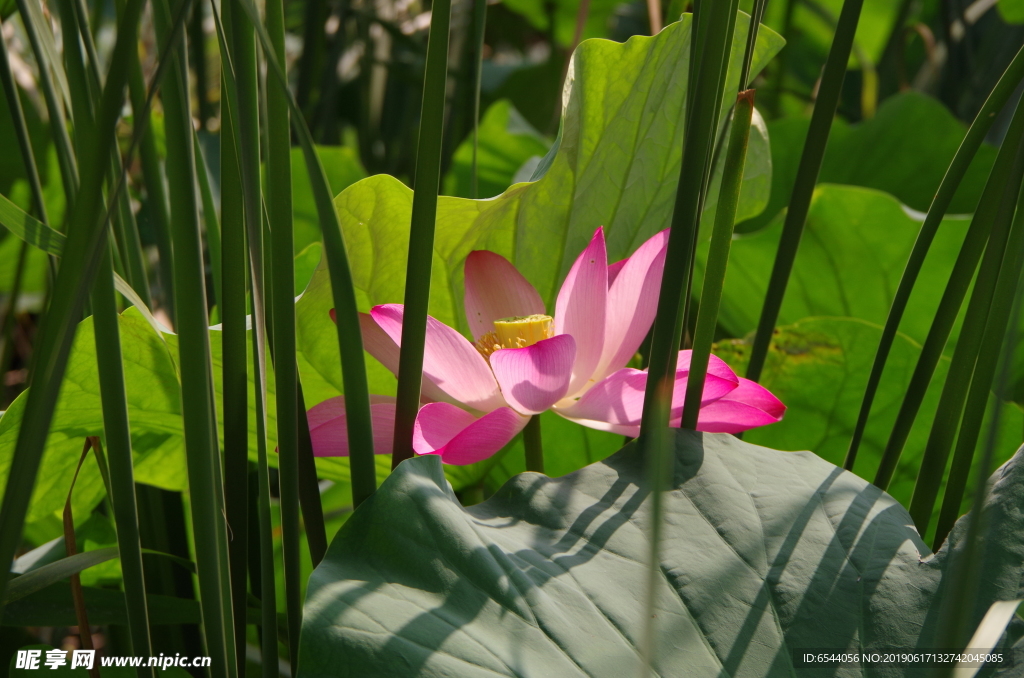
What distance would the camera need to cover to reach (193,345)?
0.20m

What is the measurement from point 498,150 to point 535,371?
2.07 feet

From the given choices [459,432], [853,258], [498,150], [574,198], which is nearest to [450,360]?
[459,432]

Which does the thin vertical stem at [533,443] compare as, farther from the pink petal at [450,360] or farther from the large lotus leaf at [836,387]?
the large lotus leaf at [836,387]

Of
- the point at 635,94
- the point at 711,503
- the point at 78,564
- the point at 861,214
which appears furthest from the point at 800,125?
the point at 78,564

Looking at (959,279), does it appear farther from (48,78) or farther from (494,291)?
(48,78)

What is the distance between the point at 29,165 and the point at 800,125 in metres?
0.66

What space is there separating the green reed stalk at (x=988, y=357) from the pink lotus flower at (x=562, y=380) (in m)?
0.07

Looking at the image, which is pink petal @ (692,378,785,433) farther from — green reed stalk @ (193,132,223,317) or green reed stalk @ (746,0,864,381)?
green reed stalk @ (193,132,223,317)

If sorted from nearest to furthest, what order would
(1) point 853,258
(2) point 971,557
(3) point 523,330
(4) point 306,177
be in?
(2) point 971,557 < (3) point 523,330 < (1) point 853,258 < (4) point 306,177

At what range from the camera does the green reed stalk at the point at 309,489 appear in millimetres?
268

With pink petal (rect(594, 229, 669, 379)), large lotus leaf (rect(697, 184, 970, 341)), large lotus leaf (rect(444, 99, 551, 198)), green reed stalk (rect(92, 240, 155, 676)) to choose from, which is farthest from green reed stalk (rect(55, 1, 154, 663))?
large lotus leaf (rect(444, 99, 551, 198))

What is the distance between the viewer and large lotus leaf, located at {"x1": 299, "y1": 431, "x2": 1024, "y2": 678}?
0.78 feet

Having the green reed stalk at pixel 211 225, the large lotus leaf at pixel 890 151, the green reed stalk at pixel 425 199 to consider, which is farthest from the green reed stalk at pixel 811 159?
the large lotus leaf at pixel 890 151

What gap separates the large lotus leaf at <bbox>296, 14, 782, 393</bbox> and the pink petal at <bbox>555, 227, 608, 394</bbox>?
0.06m
